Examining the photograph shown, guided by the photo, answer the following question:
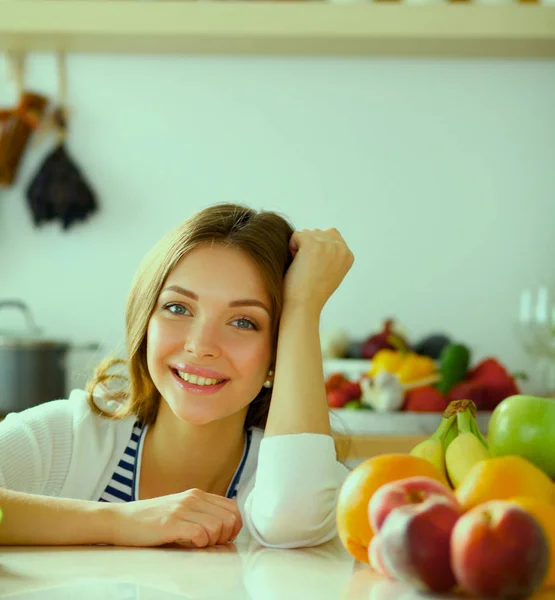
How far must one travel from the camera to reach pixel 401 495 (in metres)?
0.57

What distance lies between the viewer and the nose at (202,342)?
3.25ft

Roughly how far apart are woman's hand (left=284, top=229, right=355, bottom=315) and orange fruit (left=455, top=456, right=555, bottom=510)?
410 millimetres

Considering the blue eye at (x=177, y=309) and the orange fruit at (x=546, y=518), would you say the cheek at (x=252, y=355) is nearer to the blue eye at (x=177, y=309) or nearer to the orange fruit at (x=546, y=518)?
the blue eye at (x=177, y=309)

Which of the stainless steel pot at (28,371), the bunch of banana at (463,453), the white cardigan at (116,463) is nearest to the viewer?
the bunch of banana at (463,453)

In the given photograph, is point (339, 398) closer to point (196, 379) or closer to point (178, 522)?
point (196, 379)

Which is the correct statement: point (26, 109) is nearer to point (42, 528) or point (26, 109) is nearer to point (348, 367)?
point (348, 367)

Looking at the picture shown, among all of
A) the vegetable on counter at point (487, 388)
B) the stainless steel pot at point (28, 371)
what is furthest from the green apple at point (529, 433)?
the stainless steel pot at point (28, 371)

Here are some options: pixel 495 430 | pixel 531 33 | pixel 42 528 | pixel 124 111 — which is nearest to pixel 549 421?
pixel 495 430

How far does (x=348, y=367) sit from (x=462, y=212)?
2.11 ft

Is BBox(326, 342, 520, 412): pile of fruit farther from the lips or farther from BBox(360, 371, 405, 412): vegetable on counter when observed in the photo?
the lips

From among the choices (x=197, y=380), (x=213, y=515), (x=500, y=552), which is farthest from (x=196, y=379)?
(x=500, y=552)

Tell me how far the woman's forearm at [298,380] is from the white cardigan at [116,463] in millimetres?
23

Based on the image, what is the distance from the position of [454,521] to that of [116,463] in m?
0.62

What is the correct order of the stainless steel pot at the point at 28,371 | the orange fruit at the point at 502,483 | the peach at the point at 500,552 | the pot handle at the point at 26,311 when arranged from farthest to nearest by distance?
the pot handle at the point at 26,311
the stainless steel pot at the point at 28,371
the orange fruit at the point at 502,483
the peach at the point at 500,552
